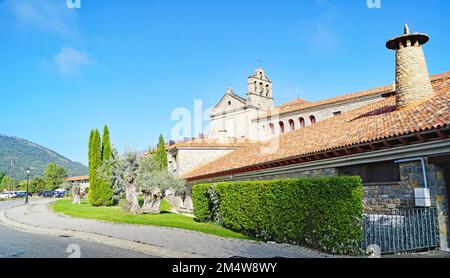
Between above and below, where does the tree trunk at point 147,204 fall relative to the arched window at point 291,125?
below

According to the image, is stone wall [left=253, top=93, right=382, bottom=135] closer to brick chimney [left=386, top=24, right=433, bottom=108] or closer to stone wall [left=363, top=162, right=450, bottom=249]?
brick chimney [left=386, top=24, right=433, bottom=108]

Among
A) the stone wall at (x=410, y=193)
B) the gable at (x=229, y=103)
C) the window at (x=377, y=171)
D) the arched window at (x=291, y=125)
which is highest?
the gable at (x=229, y=103)

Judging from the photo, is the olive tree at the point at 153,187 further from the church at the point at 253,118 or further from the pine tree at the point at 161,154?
the pine tree at the point at 161,154

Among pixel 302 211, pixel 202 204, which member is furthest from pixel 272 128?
pixel 302 211

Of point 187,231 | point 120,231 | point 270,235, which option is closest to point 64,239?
point 120,231

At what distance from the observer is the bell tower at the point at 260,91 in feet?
159

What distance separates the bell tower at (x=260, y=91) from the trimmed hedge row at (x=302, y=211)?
116 feet

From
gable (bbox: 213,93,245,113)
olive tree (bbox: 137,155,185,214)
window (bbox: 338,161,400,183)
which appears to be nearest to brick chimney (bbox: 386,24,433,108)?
window (bbox: 338,161,400,183)

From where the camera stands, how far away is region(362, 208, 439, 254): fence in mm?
8477

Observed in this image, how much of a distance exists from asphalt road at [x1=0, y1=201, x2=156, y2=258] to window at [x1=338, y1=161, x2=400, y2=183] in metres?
7.03

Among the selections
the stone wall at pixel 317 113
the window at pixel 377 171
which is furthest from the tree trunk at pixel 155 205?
the stone wall at pixel 317 113

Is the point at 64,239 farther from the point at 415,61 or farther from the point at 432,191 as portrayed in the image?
the point at 415,61
